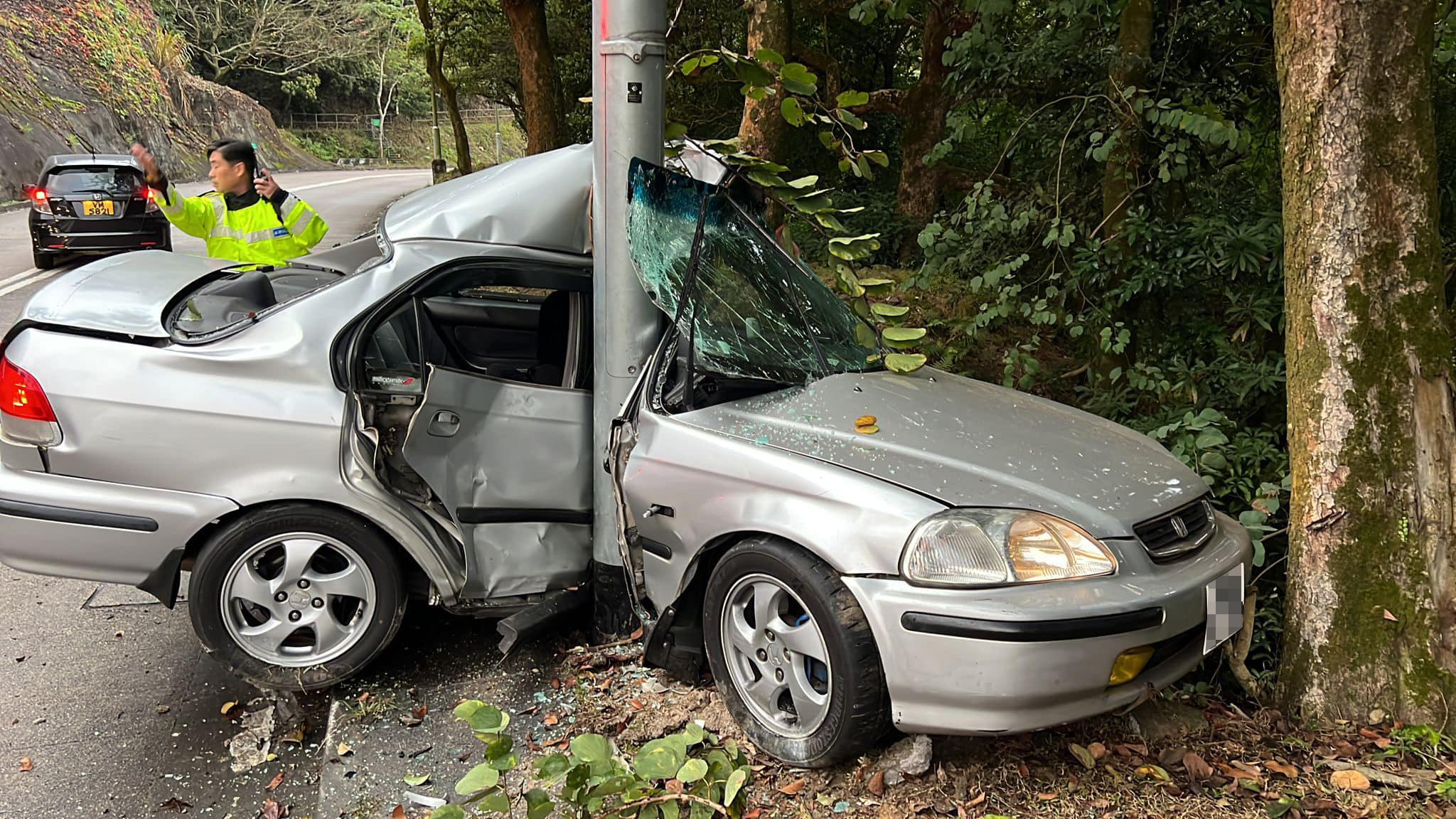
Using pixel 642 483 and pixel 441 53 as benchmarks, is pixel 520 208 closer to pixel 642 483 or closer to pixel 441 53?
pixel 642 483

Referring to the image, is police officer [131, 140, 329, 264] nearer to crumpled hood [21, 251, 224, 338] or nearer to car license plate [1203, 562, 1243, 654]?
crumpled hood [21, 251, 224, 338]

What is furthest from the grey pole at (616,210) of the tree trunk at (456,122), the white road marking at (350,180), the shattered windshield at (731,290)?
the white road marking at (350,180)

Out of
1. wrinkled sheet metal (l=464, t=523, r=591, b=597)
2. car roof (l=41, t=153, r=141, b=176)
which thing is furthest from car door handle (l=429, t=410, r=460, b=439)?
car roof (l=41, t=153, r=141, b=176)

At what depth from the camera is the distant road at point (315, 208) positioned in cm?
1159

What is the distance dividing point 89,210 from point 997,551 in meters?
14.0

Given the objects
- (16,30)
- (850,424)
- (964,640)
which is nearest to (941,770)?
(964,640)

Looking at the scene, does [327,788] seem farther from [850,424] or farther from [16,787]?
[850,424]

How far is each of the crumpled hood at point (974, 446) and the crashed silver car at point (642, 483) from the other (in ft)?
0.04

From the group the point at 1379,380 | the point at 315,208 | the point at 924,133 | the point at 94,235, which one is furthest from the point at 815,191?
the point at 315,208

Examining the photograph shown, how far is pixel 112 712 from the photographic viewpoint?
341 centimetres

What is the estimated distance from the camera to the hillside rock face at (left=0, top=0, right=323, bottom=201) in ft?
75.3

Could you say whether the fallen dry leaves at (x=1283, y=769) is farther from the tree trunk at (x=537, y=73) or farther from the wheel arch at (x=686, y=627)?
the tree trunk at (x=537, y=73)

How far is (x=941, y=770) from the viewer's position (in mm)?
2814

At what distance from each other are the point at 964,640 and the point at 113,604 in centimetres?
335
